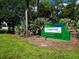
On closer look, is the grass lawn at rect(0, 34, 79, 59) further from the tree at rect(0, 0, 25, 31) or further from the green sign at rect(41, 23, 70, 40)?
the tree at rect(0, 0, 25, 31)

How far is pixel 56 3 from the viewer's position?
45.2m

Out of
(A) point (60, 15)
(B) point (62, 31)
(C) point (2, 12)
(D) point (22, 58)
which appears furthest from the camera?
(A) point (60, 15)

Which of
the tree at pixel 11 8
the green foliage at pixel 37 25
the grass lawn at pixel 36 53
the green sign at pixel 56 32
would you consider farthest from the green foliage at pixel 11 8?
the grass lawn at pixel 36 53

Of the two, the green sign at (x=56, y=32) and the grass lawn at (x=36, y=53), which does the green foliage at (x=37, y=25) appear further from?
the grass lawn at (x=36, y=53)

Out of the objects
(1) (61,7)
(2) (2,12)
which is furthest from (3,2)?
(1) (61,7)

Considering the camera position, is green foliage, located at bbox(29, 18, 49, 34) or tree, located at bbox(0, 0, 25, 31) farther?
tree, located at bbox(0, 0, 25, 31)

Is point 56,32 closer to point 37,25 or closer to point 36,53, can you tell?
point 37,25

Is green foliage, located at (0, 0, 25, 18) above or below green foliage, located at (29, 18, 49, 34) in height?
above

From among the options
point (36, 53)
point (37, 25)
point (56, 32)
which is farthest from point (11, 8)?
point (36, 53)

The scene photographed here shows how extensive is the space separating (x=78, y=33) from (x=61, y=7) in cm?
2448

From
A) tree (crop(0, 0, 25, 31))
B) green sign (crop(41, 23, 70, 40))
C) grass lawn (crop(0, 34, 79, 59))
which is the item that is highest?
tree (crop(0, 0, 25, 31))

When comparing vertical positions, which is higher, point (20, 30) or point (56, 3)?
point (56, 3)

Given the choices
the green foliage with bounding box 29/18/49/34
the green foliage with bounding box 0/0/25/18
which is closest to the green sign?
the green foliage with bounding box 29/18/49/34

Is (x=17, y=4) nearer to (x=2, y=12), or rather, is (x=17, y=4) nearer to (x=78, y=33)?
(x=2, y=12)
